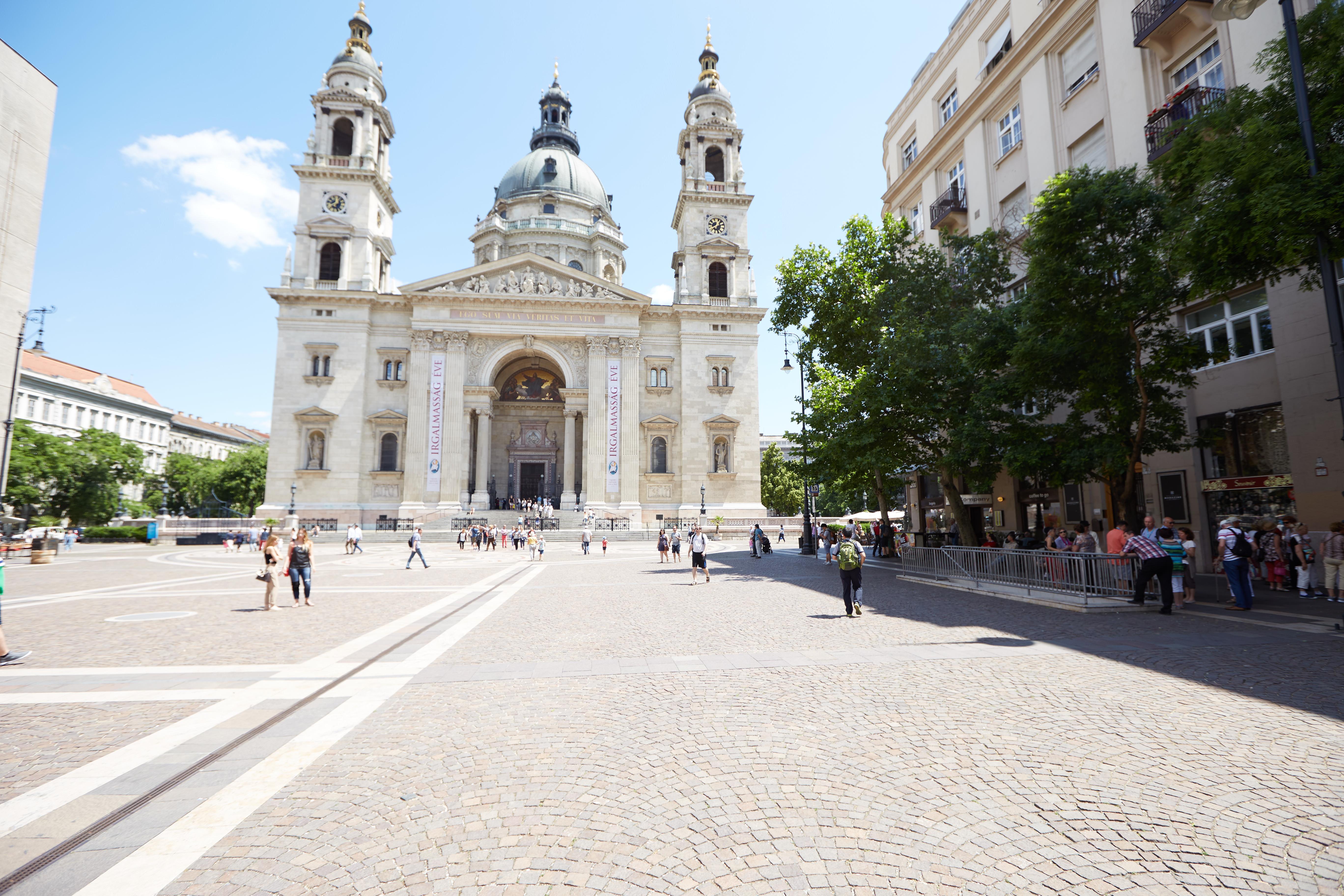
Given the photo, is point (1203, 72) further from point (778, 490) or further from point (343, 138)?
point (778, 490)

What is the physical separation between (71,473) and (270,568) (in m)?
46.4

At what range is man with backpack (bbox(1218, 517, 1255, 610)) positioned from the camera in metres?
11.2

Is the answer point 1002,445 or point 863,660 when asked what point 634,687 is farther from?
point 1002,445

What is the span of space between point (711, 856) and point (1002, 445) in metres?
15.6

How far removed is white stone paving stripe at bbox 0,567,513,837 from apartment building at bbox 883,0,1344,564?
50.7ft

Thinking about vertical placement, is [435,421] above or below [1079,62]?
below

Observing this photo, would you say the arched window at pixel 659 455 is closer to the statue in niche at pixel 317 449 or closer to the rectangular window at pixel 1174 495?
the statue in niche at pixel 317 449

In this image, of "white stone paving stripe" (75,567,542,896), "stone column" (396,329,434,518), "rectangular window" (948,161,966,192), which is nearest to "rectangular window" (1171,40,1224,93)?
"rectangular window" (948,161,966,192)

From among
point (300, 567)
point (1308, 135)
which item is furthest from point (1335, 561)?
point (300, 567)

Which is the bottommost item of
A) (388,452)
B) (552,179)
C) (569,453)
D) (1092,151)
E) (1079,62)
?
(388,452)

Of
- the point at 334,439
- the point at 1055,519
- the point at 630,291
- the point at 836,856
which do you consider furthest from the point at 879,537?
the point at 334,439

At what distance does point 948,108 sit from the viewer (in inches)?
1159

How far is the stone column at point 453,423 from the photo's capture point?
44.7 meters

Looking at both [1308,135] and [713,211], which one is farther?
[713,211]
